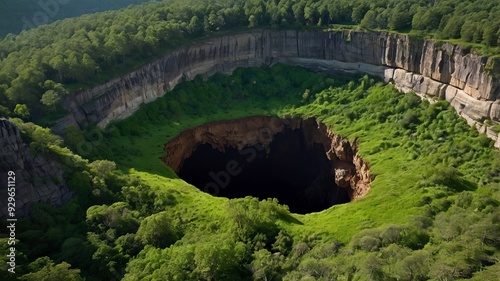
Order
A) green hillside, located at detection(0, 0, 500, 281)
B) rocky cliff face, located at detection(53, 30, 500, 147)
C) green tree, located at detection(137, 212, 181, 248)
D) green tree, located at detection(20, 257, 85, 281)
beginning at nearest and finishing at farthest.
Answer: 1. green tree, located at detection(20, 257, 85, 281)
2. green hillside, located at detection(0, 0, 500, 281)
3. green tree, located at detection(137, 212, 181, 248)
4. rocky cliff face, located at detection(53, 30, 500, 147)

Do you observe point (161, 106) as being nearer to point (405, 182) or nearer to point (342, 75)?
point (342, 75)

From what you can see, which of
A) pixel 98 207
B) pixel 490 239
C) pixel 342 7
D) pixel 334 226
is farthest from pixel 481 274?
pixel 342 7

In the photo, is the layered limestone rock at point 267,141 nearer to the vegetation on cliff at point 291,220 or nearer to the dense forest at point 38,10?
the vegetation on cliff at point 291,220

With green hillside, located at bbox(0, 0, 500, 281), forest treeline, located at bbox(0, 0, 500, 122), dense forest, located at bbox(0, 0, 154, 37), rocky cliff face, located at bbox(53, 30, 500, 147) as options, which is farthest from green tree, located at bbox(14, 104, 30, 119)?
dense forest, located at bbox(0, 0, 154, 37)

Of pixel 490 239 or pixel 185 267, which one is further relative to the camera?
pixel 185 267

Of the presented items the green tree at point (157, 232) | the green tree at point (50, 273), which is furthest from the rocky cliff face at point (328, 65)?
the green tree at point (50, 273)

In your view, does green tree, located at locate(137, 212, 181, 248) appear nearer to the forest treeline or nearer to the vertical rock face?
the vertical rock face

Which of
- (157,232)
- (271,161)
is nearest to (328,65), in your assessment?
(271,161)
